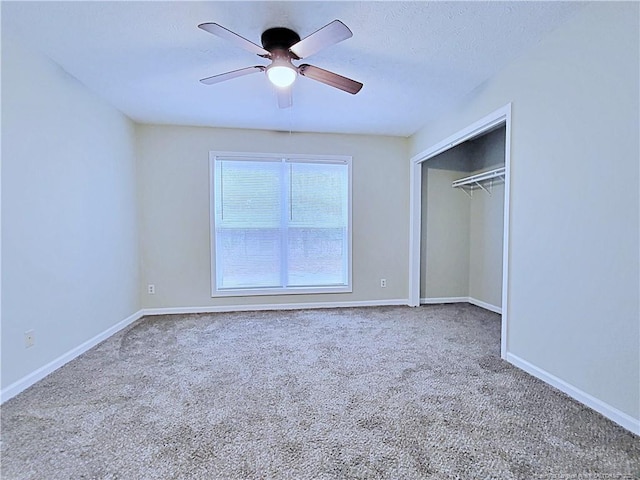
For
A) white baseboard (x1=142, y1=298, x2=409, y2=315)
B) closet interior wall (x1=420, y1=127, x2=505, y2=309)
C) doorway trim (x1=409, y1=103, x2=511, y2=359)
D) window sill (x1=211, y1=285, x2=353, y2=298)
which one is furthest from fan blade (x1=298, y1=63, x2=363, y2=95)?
white baseboard (x1=142, y1=298, x2=409, y2=315)

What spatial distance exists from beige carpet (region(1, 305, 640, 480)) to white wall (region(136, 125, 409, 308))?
121cm

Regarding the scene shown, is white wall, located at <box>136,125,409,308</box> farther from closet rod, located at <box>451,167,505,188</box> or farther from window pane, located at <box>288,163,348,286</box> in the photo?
closet rod, located at <box>451,167,505,188</box>

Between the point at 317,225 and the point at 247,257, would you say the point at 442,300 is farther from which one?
the point at 247,257

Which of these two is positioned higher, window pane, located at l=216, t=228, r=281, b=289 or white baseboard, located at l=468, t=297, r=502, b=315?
window pane, located at l=216, t=228, r=281, b=289

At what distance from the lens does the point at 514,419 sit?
1.78 meters

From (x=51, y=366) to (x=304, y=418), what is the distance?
1986 millimetres

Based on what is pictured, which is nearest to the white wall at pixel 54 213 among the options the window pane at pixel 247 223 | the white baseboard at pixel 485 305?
the window pane at pixel 247 223

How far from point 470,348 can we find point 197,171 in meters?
3.60

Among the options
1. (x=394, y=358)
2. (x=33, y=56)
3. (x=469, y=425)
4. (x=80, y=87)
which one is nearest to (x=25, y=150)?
(x=33, y=56)

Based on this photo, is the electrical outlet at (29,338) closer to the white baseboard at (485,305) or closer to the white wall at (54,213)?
the white wall at (54,213)

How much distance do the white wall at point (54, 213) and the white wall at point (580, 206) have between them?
3.48 m

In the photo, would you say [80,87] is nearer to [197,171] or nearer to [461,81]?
[197,171]

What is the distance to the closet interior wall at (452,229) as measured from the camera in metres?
4.54

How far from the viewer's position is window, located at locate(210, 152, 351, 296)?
418 cm
